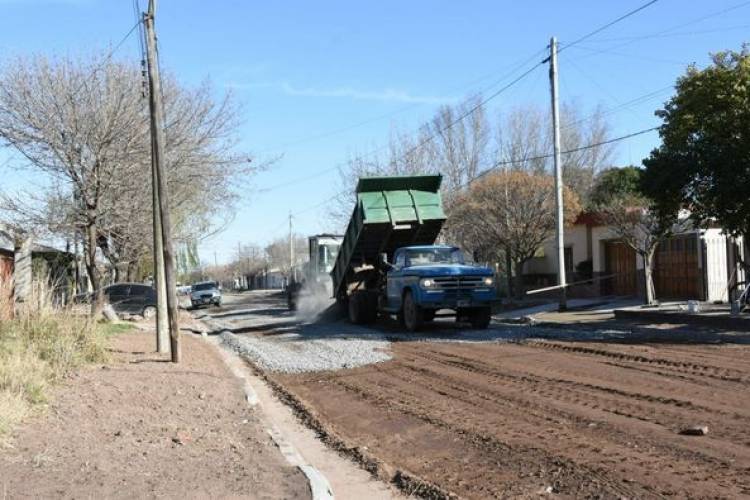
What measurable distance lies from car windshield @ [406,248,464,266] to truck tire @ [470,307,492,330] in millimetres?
1439

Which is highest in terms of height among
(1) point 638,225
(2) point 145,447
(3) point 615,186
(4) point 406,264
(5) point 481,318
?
(3) point 615,186

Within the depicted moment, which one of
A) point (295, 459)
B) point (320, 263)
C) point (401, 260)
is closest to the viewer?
point (295, 459)

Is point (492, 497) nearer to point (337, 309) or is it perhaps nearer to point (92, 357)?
point (92, 357)

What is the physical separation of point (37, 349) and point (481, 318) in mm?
11288

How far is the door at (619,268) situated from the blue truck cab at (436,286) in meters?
10.6

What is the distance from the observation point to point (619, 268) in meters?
30.4

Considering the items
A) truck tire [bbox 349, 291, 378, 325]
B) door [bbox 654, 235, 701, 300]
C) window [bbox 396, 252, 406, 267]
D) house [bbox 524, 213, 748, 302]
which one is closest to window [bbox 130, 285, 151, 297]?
truck tire [bbox 349, 291, 378, 325]

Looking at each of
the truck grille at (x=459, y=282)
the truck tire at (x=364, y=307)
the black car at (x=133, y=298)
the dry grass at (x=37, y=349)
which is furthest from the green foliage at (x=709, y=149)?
the black car at (x=133, y=298)

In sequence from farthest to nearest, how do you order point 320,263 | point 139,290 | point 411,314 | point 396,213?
point 320,263 < point 139,290 < point 396,213 < point 411,314

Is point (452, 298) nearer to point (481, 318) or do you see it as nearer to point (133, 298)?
point (481, 318)

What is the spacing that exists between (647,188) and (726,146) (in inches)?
83.8

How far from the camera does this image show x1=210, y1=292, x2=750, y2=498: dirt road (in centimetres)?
634

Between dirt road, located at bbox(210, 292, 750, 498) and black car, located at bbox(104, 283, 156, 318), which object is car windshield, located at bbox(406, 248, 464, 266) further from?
black car, located at bbox(104, 283, 156, 318)

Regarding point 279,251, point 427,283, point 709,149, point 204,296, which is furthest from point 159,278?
point 279,251
